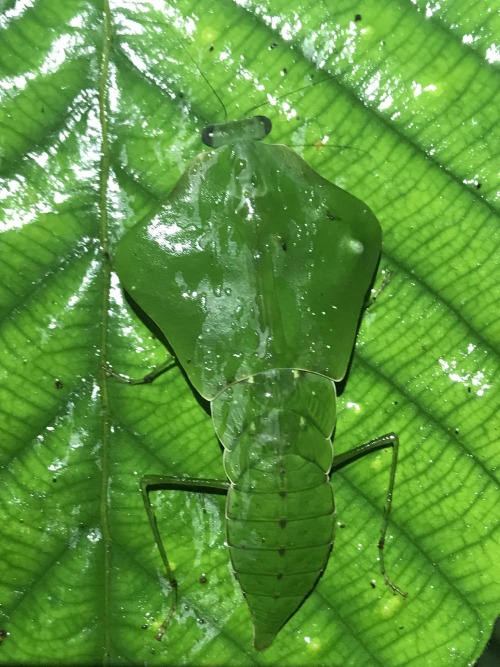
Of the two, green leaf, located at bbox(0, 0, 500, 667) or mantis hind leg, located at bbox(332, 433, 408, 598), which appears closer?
green leaf, located at bbox(0, 0, 500, 667)

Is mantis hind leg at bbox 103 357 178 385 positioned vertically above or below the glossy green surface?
below

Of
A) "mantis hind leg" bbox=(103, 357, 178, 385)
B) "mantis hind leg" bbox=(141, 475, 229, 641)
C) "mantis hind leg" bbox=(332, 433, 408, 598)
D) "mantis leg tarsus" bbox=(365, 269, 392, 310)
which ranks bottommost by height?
"mantis hind leg" bbox=(141, 475, 229, 641)

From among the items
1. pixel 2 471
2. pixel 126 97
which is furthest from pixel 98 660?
pixel 126 97

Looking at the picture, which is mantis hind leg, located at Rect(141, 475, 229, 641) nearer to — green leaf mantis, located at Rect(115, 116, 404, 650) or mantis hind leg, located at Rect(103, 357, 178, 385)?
green leaf mantis, located at Rect(115, 116, 404, 650)

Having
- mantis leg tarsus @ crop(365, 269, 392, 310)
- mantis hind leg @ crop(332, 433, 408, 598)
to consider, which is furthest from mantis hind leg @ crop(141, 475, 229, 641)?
mantis leg tarsus @ crop(365, 269, 392, 310)

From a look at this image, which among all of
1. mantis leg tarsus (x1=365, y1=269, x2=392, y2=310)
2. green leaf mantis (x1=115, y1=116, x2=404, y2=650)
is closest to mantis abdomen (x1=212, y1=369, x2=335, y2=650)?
green leaf mantis (x1=115, y1=116, x2=404, y2=650)

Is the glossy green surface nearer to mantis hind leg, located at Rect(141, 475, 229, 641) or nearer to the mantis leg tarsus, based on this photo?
the mantis leg tarsus

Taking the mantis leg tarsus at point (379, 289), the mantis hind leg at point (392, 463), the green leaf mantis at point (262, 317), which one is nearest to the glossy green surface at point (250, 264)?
the green leaf mantis at point (262, 317)
